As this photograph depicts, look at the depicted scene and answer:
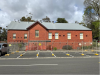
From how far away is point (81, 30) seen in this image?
3073 cm

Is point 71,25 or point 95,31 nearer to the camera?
point 71,25

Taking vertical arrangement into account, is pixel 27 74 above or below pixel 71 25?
below

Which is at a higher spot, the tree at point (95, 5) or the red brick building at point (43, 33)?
the tree at point (95, 5)

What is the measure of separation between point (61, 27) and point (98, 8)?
65.8 feet

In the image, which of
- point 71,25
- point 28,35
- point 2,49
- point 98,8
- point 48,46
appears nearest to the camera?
point 2,49

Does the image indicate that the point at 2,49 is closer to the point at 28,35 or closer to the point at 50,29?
the point at 28,35

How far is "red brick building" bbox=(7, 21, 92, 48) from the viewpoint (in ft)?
95.5

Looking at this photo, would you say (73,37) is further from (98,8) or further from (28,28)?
(98,8)

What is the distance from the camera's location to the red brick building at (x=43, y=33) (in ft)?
95.5

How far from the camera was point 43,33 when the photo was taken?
2930 centimetres

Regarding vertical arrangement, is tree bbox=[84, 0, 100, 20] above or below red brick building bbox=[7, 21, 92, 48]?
above

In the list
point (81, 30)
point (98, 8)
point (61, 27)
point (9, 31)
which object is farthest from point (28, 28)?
point (98, 8)

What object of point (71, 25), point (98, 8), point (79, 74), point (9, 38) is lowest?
point (79, 74)

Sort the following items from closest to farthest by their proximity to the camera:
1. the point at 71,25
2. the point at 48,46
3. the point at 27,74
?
the point at 27,74 < the point at 48,46 < the point at 71,25
